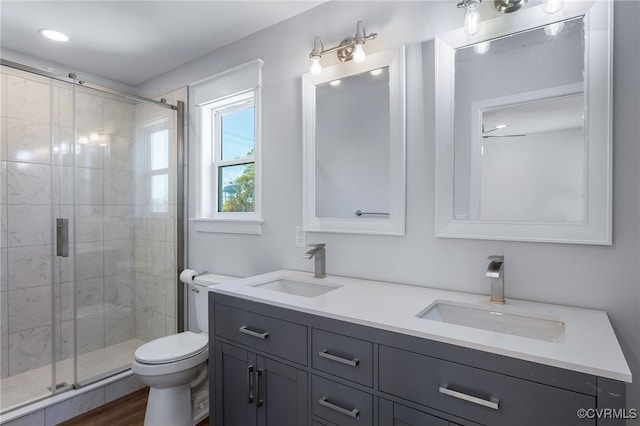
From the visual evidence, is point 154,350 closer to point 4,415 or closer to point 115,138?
point 4,415

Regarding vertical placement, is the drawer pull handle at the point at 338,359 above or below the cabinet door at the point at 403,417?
above

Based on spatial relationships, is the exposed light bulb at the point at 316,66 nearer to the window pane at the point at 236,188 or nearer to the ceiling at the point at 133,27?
the ceiling at the point at 133,27

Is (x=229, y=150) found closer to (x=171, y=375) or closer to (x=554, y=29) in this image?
(x=171, y=375)

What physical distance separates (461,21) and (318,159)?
0.95 meters

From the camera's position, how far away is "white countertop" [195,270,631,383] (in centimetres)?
82

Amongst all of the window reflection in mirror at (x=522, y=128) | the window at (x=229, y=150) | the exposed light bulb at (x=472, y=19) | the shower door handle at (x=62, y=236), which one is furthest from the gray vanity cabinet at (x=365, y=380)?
the shower door handle at (x=62, y=236)

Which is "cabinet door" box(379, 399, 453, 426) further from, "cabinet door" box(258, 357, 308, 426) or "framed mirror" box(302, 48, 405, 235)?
"framed mirror" box(302, 48, 405, 235)

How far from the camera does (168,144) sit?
8.92 feet

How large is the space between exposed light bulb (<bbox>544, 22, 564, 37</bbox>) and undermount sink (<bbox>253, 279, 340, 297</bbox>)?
4.55ft

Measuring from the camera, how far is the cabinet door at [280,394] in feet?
4.12

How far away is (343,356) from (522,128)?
1146mm

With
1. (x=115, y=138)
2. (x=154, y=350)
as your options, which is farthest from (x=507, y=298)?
(x=115, y=138)

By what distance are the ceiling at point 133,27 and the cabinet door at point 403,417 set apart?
2005 mm

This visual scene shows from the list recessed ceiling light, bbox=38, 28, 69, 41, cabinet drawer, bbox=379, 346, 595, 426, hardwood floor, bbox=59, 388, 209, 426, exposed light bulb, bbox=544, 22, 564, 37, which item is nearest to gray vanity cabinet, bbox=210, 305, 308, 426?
cabinet drawer, bbox=379, 346, 595, 426
